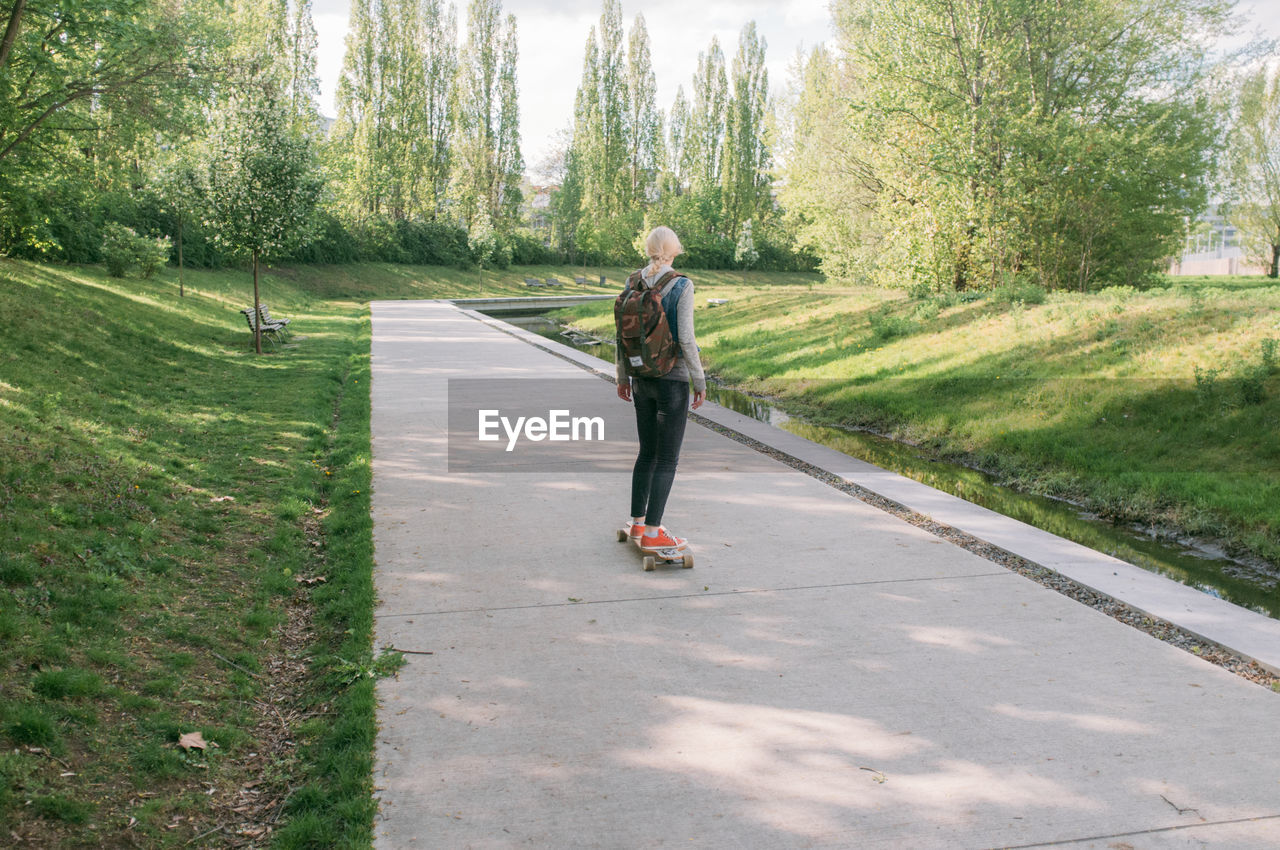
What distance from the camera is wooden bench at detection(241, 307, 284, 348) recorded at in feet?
56.1

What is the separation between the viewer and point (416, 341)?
68.8ft

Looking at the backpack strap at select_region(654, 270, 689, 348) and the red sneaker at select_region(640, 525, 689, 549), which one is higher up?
the backpack strap at select_region(654, 270, 689, 348)

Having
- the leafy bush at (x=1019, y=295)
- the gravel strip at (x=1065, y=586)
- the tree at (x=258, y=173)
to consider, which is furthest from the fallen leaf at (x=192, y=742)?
the leafy bush at (x=1019, y=295)

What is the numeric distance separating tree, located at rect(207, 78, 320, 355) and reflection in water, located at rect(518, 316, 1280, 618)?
9274 millimetres

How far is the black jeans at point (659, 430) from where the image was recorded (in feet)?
18.5

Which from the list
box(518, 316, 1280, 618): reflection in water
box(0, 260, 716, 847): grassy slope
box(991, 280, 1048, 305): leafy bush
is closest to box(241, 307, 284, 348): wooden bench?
box(0, 260, 716, 847): grassy slope

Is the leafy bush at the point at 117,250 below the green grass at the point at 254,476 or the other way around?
the other way around

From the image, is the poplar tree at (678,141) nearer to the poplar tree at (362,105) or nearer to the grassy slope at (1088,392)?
the poplar tree at (362,105)

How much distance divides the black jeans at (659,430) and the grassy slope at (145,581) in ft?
6.02

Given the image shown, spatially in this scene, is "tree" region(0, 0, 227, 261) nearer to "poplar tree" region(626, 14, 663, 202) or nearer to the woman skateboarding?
the woman skateboarding

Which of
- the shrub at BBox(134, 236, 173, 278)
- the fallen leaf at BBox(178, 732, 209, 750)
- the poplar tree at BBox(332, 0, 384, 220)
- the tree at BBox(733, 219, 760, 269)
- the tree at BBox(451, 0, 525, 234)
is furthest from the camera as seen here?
the tree at BBox(733, 219, 760, 269)

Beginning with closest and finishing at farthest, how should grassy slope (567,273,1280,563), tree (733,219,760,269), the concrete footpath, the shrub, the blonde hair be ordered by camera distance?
1. the concrete footpath
2. the blonde hair
3. grassy slope (567,273,1280,563)
4. the shrub
5. tree (733,219,760,269)

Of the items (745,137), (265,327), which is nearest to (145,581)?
(265,327)

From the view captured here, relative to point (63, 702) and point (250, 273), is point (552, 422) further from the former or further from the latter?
point (250, 273)
